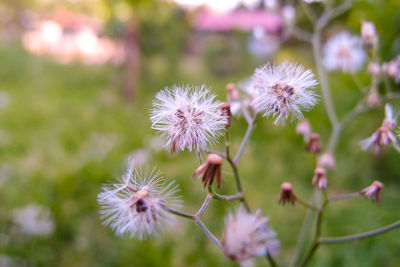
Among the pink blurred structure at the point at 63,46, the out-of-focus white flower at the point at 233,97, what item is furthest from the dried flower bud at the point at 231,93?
the pink blurred structure at the point at 63,46

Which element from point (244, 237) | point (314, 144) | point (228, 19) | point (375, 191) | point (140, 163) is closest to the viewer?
point (244, 237)

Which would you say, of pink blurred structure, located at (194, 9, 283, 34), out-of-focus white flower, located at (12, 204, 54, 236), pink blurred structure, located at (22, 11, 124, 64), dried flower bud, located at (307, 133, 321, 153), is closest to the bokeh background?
out-of-focus white flower, located at (12, 204, 54, 236)

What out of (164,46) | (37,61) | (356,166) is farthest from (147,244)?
(37,61)

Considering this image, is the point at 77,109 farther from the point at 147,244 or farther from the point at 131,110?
the point at 147,244

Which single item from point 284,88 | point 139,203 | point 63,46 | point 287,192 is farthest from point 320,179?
point 63,46

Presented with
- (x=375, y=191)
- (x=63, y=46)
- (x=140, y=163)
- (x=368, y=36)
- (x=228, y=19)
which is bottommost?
(x=375, y=191)

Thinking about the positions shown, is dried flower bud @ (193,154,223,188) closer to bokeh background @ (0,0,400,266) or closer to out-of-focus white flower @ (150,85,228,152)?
out-of-focus white flower @ (150,85,228,152)

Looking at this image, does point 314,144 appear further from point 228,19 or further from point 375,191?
point 228,19
